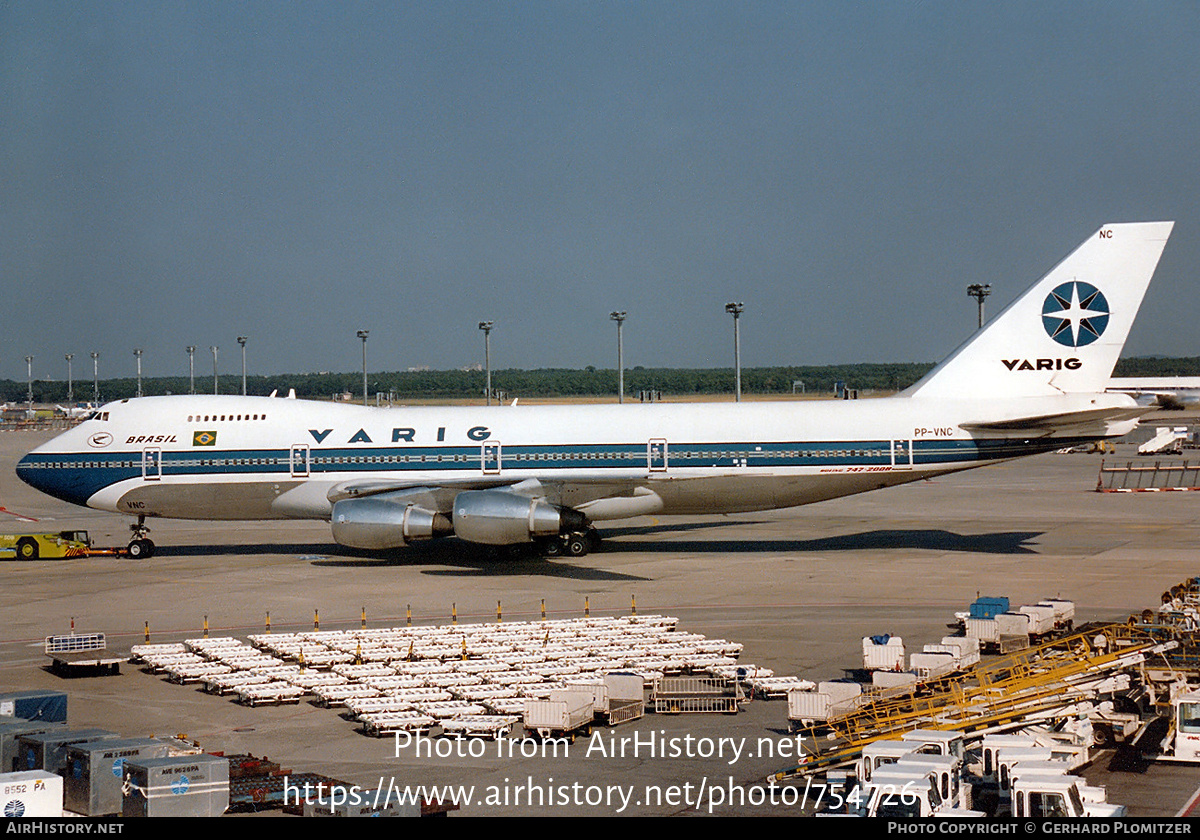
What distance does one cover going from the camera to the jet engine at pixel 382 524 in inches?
1499

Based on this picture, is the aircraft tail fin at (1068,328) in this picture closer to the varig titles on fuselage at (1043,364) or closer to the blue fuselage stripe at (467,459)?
the varig titles on fuselage at (1043,364)

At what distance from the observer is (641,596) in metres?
33.7

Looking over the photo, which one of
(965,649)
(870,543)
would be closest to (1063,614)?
(965,649)

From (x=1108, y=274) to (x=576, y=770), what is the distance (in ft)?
95.1

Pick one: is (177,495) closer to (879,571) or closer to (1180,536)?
(879,571)

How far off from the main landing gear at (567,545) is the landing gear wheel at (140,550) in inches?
540

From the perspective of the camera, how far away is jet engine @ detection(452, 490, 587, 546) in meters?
36.9

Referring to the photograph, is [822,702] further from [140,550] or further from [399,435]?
[140,550]

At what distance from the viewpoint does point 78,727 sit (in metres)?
20.4

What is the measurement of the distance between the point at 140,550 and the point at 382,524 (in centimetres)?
1073

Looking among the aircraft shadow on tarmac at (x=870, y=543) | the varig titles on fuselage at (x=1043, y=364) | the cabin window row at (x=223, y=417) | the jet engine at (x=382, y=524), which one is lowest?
the aircraft shadow on tarmac at (x=870, y=543)

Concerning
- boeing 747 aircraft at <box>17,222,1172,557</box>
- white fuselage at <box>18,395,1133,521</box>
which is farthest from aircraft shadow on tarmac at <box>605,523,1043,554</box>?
white fuselage at <box>18,395,1133,521</box>

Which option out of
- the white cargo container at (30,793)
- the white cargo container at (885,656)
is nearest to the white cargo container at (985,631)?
the white cargo container at (885,656)

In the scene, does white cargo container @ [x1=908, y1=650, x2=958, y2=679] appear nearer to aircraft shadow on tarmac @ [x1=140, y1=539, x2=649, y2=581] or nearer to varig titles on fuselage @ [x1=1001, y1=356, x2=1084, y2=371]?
aircraft shadow on tarmac @ [x1=140, y1=539, x2=649, y2=581]
